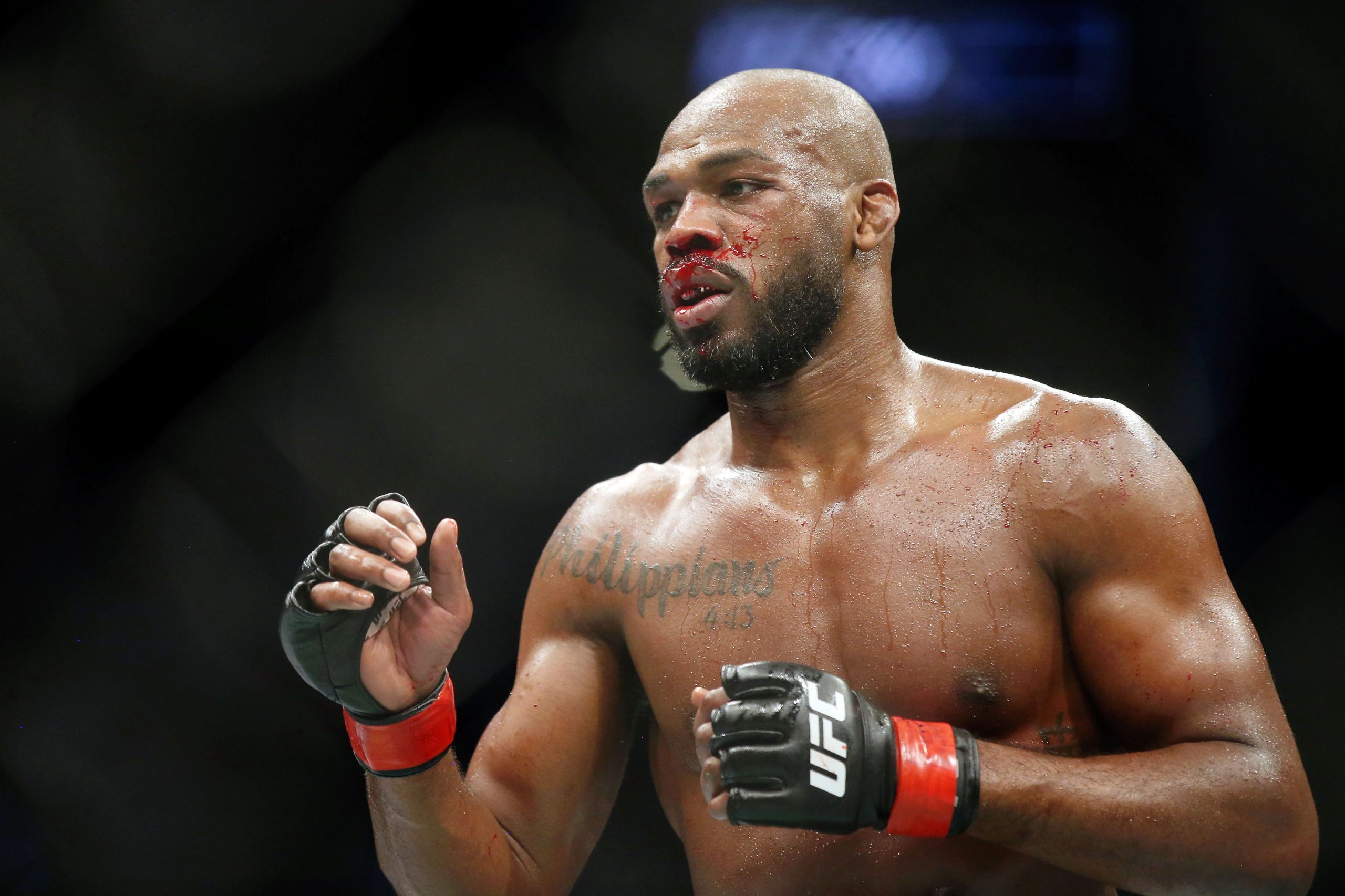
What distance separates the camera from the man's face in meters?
1.60

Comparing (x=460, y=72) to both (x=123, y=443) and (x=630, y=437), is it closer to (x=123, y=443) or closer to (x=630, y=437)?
(x=630, y=437)

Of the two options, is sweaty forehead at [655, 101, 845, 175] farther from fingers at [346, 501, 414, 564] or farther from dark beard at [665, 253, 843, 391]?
fingers at [346, 501, 414, 564]

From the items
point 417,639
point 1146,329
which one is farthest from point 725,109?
point 1146,329

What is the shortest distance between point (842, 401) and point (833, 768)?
63 cm

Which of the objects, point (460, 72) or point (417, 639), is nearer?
point (417, 639)

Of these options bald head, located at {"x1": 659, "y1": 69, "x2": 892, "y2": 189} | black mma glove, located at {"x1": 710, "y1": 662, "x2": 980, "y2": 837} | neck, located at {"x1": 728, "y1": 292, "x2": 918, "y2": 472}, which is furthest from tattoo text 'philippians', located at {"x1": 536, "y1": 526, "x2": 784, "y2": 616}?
bald head, located at {"x1": 659, "y1": 69, "x2": 892, "y2": 189}

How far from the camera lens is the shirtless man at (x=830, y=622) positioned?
122cm

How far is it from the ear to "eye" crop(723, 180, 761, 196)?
183mm

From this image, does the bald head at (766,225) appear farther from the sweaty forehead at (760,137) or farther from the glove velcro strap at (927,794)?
the glove velcro strap at (927,794)

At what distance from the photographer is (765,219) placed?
5.27 ft

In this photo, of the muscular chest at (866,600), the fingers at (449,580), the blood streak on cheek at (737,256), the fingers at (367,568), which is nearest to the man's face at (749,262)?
the blood streak on cheek at (737,256)

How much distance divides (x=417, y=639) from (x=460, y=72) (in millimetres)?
1515

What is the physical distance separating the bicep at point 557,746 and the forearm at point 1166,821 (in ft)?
2.15

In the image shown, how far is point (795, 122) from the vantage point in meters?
1.67
